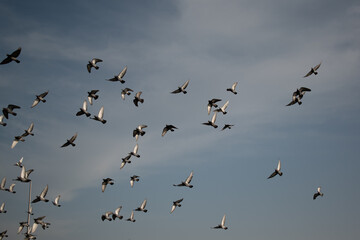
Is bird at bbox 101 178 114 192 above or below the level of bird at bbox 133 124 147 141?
below

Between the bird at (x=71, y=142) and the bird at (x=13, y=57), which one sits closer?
the bird at (x=13, y=57)

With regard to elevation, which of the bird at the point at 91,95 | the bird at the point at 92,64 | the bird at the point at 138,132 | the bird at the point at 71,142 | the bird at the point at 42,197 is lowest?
the bird at the point at 42,197

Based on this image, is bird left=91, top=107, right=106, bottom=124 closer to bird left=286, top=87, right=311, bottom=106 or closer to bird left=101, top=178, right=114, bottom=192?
bird left=101, top=178, right=114, bottom=192

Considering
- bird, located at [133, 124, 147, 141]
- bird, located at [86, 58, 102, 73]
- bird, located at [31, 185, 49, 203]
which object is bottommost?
bird, located at [31, 185, 49, 203]

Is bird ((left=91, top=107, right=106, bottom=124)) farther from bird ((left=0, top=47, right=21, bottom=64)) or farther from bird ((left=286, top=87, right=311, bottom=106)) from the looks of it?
bird ((left=286, top=87, right=311, bottom=106))

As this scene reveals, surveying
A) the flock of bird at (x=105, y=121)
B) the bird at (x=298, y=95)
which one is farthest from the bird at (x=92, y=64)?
the bird at (x=298, y=95)

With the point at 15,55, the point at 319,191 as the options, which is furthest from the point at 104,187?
the point at 319,191

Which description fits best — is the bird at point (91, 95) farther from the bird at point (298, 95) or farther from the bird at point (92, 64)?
the bird at point (298, 95)

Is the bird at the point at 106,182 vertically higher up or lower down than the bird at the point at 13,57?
lower down

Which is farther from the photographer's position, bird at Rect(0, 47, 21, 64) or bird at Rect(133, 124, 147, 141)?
bird at Rect(133, 124, 147, 141)

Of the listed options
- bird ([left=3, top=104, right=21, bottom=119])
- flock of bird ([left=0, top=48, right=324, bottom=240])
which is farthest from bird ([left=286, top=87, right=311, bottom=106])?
bird ([left=3, top=104, right=21, bottom=119])

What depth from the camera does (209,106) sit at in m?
35.9

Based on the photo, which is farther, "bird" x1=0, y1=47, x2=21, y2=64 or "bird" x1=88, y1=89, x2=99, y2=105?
"bird" x1=88, y1=89, x2=99, y2=105

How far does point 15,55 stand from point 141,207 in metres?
20.4
